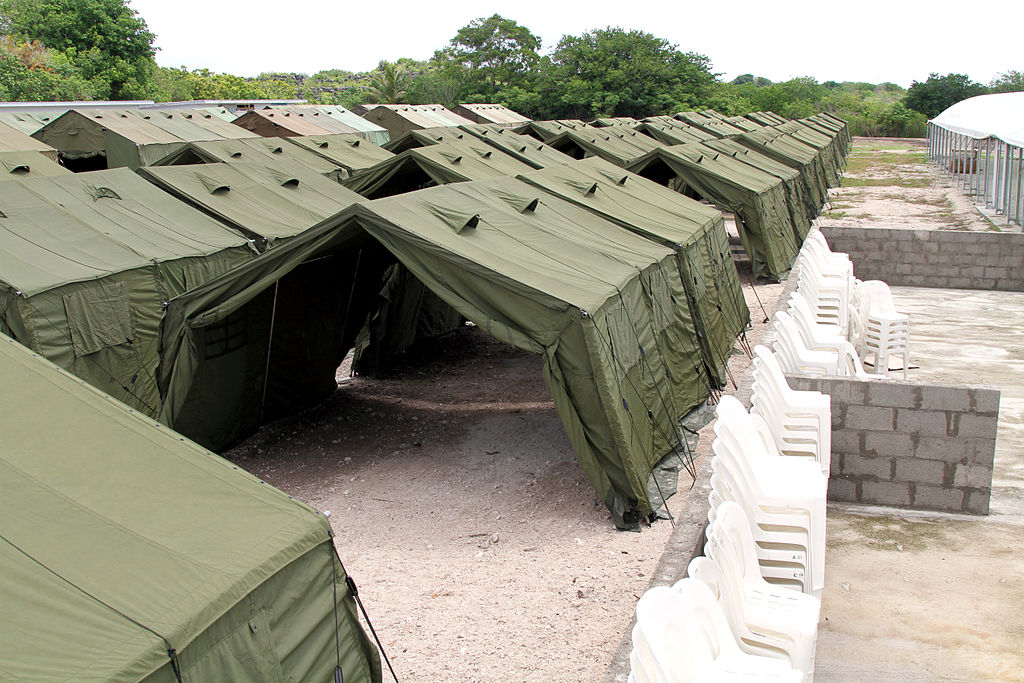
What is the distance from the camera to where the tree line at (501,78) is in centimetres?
4203

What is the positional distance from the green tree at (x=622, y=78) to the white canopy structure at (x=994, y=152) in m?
16.6

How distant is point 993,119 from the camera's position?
2628cm

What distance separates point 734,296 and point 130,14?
1564 inches

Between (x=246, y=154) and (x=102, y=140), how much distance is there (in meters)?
6.82

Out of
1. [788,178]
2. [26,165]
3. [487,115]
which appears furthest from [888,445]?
[487,115]

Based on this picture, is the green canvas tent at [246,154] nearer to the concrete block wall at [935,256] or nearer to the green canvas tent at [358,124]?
the concrete block wall at [935,256]

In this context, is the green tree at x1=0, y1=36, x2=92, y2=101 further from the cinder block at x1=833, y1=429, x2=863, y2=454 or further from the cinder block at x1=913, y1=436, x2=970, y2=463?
the cinder block at x1=913, y1=436, x2=970, y2=463

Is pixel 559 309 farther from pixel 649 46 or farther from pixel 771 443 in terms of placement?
pixel 649 46

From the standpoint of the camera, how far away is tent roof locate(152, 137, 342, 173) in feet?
60.1

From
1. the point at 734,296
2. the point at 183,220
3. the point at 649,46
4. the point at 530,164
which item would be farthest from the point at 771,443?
the point at 649,46

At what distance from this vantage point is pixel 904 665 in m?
4.86

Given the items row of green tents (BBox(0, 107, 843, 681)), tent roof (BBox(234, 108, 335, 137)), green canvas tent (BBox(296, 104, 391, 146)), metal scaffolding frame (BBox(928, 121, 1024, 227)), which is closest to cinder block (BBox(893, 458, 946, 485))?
row of green tents (BBox(0, 107, 843, 681))

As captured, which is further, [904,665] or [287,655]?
[904,665]

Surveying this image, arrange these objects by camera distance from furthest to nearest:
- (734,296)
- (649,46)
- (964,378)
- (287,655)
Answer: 1. (649,46)
2. (734,296)
3. (964,378)
4. (287,655)
